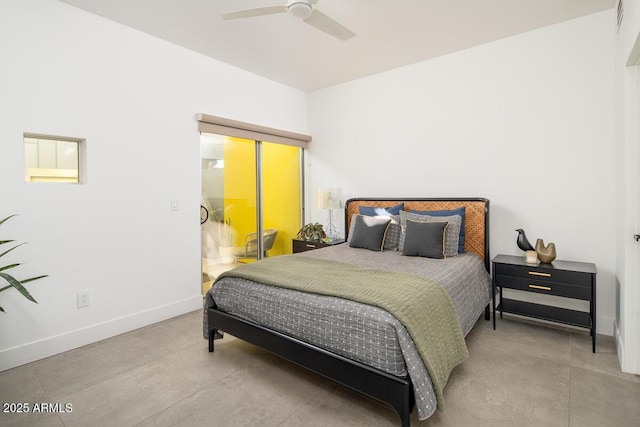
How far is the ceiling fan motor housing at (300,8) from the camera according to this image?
213 cm

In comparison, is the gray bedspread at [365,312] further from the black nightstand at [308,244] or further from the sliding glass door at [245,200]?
the sliding glass door at [245,200]

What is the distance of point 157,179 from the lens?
3.33m

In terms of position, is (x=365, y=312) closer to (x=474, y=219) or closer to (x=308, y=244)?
(x=474, y=219)

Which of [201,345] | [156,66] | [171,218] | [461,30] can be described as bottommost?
[201,345]

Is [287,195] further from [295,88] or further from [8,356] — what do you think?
[8,356]

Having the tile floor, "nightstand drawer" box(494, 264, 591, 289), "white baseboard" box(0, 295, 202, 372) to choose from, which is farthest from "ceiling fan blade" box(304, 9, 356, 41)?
"white baseboard" box(0, 295, 202, 372)

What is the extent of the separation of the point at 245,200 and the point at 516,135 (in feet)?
10.2

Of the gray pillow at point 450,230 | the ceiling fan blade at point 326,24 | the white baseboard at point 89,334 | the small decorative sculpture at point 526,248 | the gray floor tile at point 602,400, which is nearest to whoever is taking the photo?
the gray floor tile at point 602,400

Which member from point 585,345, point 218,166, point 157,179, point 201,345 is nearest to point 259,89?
point 218,166

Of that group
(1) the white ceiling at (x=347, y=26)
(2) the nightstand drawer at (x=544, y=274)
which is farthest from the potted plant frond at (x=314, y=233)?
(2) the nightstand drawer at (x=544, y=274)

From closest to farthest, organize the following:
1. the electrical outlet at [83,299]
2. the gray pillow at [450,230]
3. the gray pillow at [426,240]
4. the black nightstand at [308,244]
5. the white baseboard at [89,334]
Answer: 1. the white baseboard at [89,334]
2. the electrical outlet at [83,299]
3. the gray pillow at [426,240]
4. the gray pillow at [450,230]
5. the black nightstand at [308,244]

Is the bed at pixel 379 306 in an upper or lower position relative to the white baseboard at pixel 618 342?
upper

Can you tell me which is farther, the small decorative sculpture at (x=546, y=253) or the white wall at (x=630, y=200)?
the small decorative sculpture at (x=546, y=253)

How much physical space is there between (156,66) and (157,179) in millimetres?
1108
